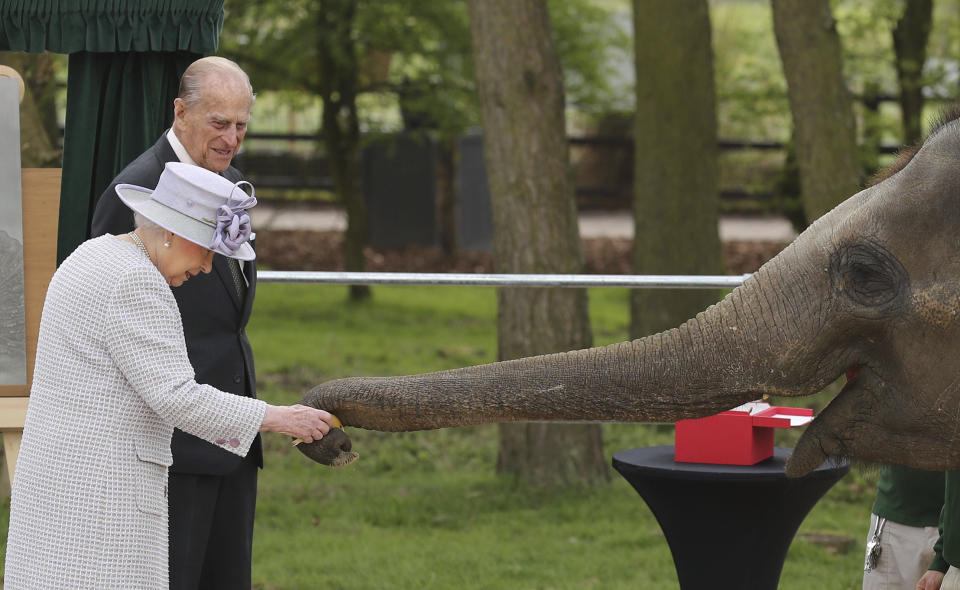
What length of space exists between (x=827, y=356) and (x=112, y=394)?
1.94 metres

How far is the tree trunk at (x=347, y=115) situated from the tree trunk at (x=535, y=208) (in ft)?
22.8

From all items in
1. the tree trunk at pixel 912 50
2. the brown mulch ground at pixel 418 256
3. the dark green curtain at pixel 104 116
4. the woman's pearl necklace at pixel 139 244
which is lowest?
the brown mulch ground at pixel 418 256

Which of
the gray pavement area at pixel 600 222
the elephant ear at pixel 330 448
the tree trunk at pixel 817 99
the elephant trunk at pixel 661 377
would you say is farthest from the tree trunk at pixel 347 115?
the elephant trunk at pixel 661 377

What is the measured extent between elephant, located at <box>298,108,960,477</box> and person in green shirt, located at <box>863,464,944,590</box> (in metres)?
1.05

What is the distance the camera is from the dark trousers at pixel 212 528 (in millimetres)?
4371

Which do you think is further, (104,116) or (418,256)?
(418,256)

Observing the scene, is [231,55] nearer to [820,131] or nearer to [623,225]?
[820,131]

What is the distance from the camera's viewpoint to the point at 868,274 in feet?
11.6

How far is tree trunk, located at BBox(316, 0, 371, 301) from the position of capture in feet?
51.0

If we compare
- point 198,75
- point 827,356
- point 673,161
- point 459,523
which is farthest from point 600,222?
point 827,356

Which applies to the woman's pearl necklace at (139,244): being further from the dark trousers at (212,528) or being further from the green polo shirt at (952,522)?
the green polo shirt at (952,522)

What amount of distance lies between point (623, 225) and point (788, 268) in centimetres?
2091

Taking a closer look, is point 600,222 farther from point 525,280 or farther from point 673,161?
point 525,280

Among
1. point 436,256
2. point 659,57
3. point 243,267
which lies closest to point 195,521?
point 243,267
